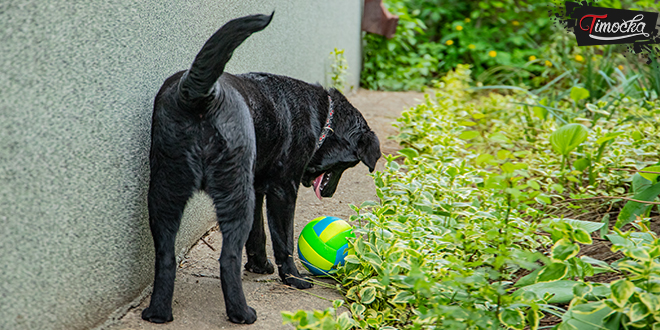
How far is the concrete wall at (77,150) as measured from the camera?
4.63 feet

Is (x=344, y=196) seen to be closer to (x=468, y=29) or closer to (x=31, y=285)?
(x=31, y=285)

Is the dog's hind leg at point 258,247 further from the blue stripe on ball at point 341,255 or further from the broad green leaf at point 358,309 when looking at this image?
the broad green leaf at point 358,309

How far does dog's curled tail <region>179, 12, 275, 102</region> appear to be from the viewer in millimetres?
1715

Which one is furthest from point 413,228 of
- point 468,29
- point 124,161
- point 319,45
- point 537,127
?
point 468,29

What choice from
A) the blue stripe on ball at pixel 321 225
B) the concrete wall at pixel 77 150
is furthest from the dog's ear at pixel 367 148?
the concrete wall at pixel 77 150

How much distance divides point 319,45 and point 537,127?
8.25ft

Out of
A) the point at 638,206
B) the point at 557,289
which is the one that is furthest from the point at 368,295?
the point at 638,206

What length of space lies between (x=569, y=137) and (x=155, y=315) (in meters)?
2.60

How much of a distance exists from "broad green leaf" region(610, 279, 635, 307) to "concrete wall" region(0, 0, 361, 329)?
1751mm

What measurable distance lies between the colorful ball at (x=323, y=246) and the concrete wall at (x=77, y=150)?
0.77 meters

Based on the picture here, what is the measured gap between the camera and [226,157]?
1.98m

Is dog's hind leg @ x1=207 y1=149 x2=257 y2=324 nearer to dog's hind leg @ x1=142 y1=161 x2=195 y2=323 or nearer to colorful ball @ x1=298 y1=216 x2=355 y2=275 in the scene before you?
dog's hind leg @ x1=142 y1=161 x2=195 y2=323

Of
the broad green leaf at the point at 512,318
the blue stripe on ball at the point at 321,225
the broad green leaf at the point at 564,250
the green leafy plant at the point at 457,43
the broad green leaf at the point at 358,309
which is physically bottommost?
the broad green leaf at the point at 358,309

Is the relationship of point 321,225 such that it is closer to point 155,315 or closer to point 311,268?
point 311,268
